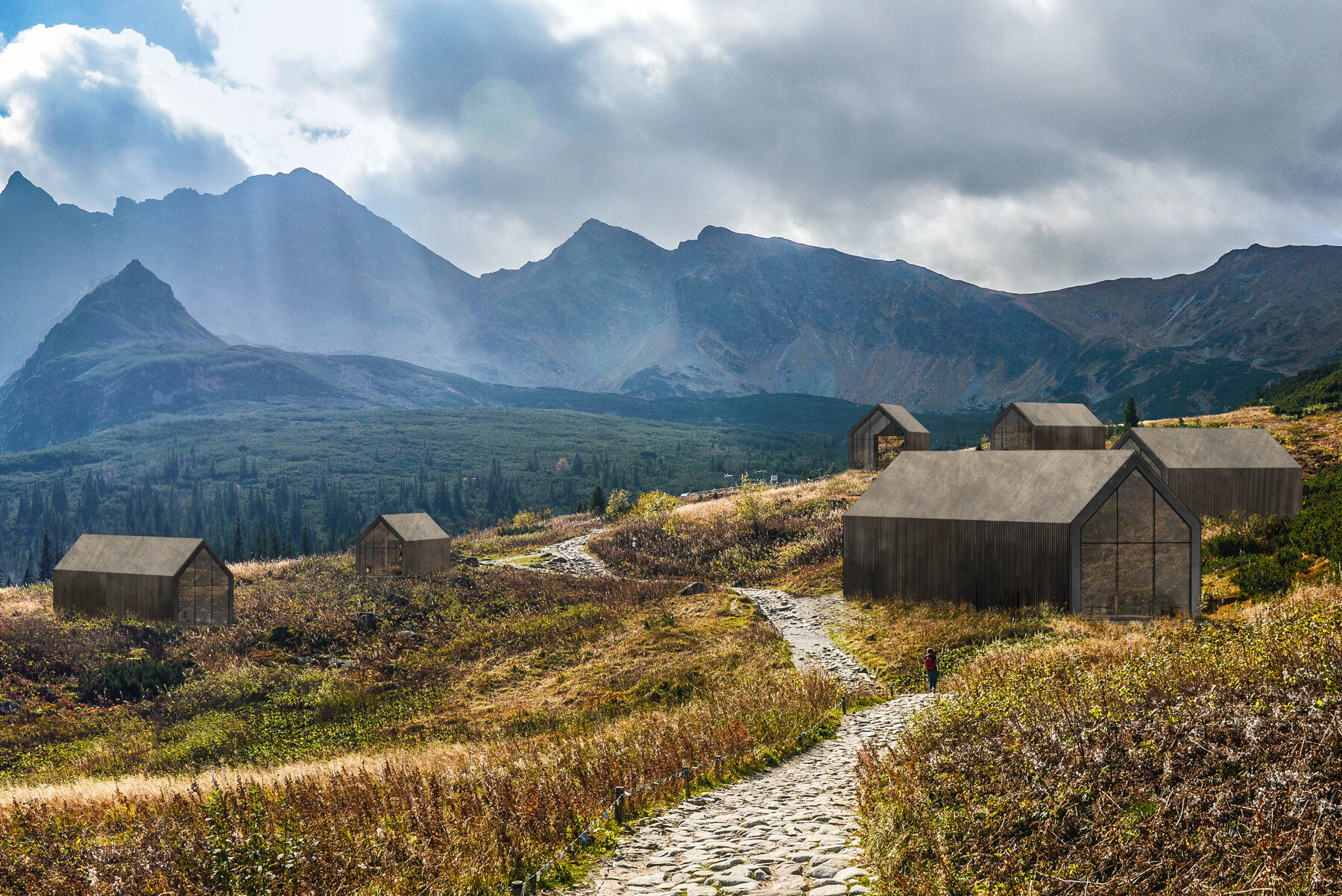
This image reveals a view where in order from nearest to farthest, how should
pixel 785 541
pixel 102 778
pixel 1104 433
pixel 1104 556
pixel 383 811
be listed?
pixel 383 811 < pixel 102 778 < pixel 1104 556 < pixel 785 541 < pixel 1104 433

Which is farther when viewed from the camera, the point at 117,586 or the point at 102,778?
the point at 117,586

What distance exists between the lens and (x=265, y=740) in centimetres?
2452

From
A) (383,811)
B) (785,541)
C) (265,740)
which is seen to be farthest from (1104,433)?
(383,811)

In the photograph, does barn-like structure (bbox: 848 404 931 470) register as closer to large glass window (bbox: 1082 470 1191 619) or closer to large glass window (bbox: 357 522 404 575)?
large glass window (bbox: 357 522 404 575)

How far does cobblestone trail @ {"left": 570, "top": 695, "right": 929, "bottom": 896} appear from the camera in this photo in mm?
7941

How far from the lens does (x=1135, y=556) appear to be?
26.4m

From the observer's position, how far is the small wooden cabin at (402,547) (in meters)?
54.2

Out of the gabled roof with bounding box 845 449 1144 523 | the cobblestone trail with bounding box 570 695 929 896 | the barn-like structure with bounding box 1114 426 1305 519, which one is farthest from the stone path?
the cobblestone trail with bounding box 570 695 929 896

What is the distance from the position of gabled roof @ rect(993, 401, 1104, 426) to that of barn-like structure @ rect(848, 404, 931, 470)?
791 centimetres

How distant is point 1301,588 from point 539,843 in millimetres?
24245

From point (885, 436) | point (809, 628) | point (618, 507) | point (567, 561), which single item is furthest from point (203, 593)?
point (885, 436)

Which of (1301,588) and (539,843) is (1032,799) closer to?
(539,843)

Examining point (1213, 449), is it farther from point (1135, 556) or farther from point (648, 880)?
point (648, 880)

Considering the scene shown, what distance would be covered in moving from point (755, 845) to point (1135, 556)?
22.5m
